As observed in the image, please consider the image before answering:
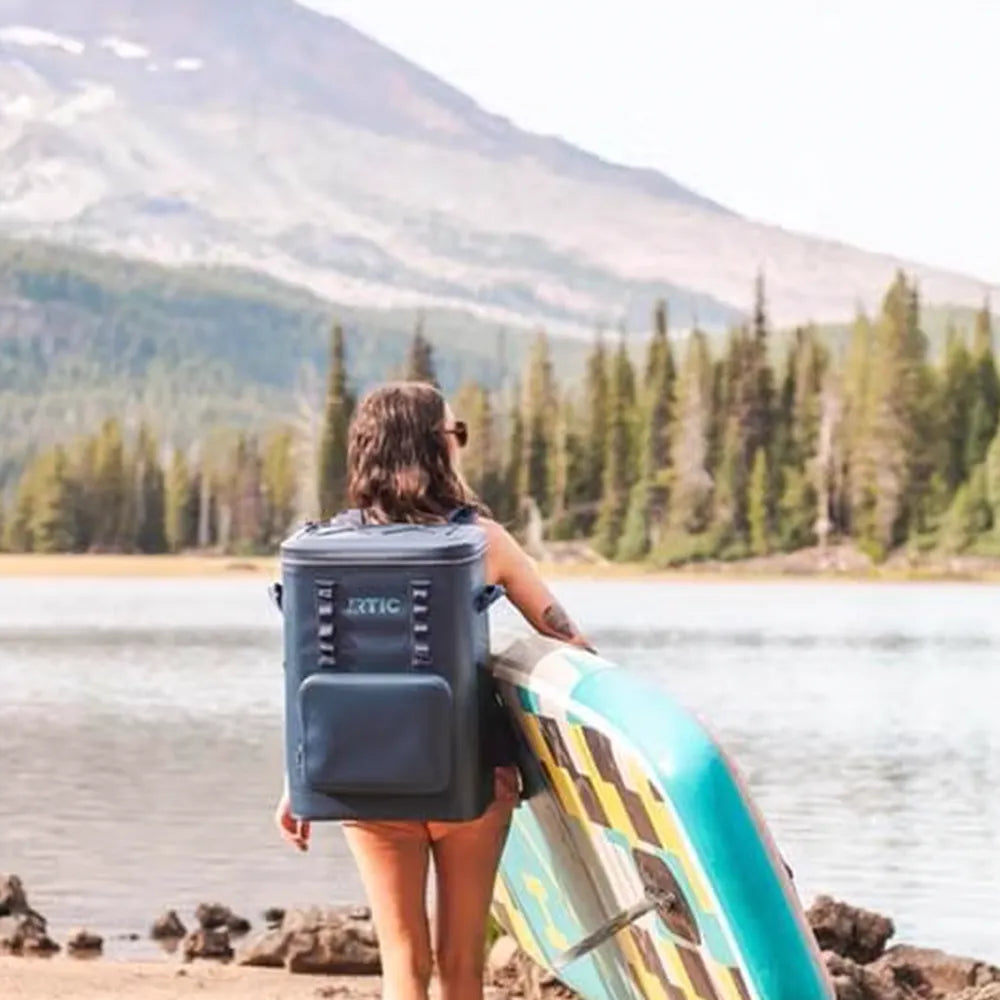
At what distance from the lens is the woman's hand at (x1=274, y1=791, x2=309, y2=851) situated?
5.04m

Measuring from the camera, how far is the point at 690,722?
15.4 feet

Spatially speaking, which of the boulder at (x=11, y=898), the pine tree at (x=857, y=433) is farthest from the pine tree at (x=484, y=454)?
the boulder at (x=11, y=898)

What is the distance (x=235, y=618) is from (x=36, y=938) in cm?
5199

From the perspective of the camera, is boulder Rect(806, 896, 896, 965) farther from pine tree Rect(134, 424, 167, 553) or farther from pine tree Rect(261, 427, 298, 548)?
pine tree Rect(134, 424, 167, 553)

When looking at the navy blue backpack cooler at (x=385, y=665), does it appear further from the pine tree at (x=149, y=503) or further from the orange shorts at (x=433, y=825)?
the pine tree at (x=149, y=503)

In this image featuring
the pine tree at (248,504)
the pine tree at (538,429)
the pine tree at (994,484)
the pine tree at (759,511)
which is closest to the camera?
the pine tree at (994,484)

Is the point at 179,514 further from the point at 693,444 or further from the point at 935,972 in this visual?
the point at 935,972

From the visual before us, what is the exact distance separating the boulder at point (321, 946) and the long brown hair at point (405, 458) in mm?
3405

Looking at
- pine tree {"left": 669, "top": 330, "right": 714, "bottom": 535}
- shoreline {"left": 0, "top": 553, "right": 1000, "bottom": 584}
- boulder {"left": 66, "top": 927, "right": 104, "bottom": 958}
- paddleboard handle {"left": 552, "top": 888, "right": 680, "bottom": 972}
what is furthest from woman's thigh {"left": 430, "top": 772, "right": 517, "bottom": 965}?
pine tree {"left": 669, "top": 330, "right": 714, "bottom": 535}

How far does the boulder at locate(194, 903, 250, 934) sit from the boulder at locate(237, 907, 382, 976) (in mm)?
1734

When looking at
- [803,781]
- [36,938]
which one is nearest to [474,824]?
[36,938]

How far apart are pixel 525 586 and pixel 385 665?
28 cm

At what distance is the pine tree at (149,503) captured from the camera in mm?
111375

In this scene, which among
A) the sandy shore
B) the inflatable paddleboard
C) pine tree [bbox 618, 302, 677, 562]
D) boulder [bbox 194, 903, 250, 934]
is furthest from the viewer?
pine tree [bbox 618, 302, 677, 562]
